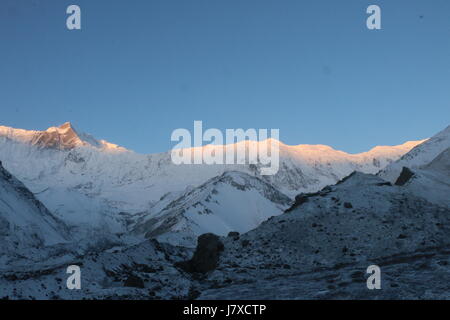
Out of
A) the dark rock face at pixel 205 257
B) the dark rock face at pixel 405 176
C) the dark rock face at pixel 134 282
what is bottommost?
the dark rock face at pixel 134 282

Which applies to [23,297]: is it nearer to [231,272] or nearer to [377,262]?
[231,272]

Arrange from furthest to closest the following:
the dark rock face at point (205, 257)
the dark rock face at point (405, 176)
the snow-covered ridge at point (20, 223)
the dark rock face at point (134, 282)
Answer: the snow-covered ridge at point (20, 223)
the dark rock face at point (405, 176)
the dark rock face at point (205, 257)
the dark rock face at point (134, 282)

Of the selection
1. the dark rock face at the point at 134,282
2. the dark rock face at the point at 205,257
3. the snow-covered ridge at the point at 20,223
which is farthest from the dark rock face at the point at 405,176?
the snow-covered ridge at the point at 20,223

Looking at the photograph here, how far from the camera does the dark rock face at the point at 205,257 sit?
39219 mm

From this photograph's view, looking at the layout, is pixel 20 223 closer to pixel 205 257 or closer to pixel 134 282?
pixel 205 257

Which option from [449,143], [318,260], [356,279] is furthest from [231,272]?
[449,143]

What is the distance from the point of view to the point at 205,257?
4031cm

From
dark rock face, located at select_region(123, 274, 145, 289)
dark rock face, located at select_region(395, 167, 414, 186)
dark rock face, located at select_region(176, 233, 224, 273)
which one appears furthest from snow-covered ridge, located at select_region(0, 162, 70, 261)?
dark rock face, located at select_region(395, 167, 414, 186)

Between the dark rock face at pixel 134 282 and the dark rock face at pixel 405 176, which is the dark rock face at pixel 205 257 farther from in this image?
the dark rock face at pixel 405 176

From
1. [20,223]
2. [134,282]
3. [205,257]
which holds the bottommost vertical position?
[134,282]

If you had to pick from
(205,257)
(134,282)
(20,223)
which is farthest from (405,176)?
(20,223)

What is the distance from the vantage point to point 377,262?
117ft

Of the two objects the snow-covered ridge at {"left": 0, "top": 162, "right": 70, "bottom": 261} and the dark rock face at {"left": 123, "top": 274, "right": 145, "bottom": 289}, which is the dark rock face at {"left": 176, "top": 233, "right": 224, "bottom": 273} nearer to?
the dark rock face at {"left": 123, "top": 274, "right": 145, "bottom": 289}
